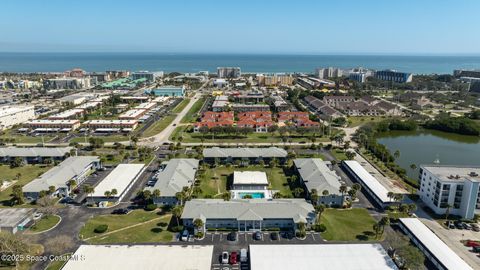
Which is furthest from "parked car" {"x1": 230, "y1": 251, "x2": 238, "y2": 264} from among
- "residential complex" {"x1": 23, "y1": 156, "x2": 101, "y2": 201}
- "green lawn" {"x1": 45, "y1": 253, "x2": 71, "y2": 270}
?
"residential complex" {"x1": 23, "y1": 156, "x2": 101, "y2": 201}

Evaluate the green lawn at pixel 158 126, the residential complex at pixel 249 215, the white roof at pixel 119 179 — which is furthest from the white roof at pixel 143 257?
the green lawn at pixel 158 126

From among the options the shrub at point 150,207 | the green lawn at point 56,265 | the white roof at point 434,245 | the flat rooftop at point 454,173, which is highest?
the flat rooftop at point 454,173

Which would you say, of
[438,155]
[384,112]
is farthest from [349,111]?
[438,155]

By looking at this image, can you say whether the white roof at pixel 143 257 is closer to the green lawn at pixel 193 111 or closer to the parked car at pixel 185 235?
Result: the parked car at pixel 185 235

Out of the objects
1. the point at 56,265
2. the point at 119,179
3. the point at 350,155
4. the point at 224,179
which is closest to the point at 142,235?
the point at 56,265

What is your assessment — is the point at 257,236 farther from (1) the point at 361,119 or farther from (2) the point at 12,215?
(1) the point at 361,119
